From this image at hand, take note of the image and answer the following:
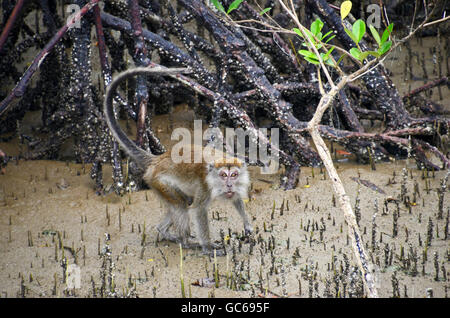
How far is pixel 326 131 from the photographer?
6203 mm

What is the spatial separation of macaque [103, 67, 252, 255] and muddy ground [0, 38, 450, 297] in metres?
0.22

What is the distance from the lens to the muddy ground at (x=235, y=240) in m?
4.49

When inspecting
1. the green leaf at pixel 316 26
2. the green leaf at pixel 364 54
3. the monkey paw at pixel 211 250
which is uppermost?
the green leaf at pixel 316 26

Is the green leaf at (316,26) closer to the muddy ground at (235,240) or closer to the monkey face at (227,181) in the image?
the monkey face at (227,181)

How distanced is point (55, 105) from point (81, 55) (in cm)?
115

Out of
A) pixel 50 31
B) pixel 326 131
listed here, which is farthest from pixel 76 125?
pixel 326 131

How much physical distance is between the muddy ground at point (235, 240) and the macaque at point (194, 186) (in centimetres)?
22

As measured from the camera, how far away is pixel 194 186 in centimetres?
525

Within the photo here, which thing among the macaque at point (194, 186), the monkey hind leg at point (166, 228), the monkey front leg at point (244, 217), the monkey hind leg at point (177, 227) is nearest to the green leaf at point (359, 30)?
the macaque at point (194, 186)

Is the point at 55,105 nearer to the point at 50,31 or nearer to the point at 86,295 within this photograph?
the point at 50,31

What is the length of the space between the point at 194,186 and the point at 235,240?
62 cm

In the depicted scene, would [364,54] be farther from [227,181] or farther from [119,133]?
Answer: [119,133]

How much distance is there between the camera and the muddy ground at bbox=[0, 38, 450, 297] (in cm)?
449
